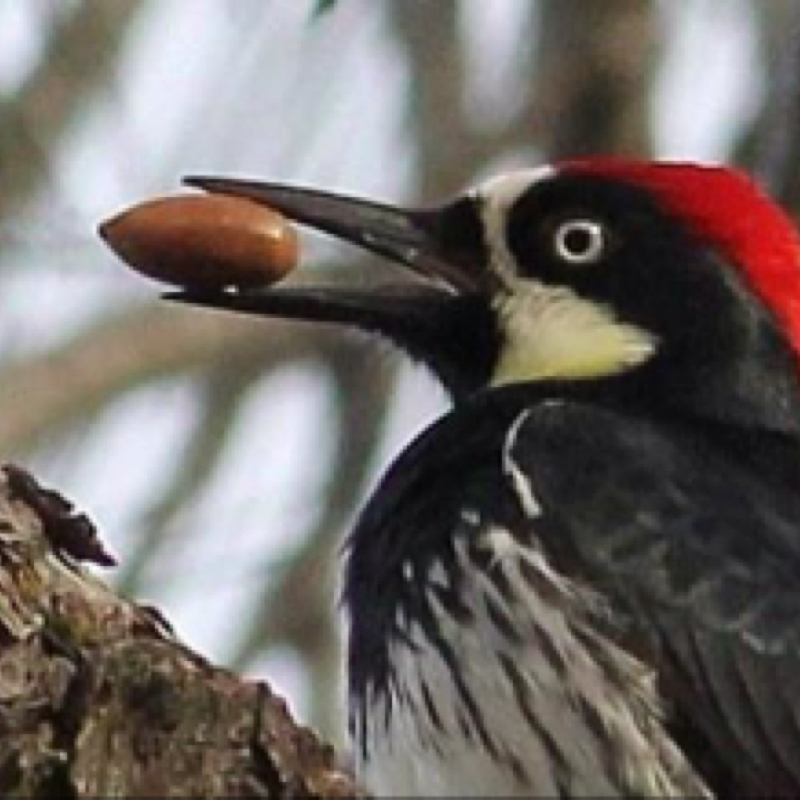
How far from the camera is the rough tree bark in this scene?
3.20 metres

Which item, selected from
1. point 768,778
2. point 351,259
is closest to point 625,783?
point 768,778

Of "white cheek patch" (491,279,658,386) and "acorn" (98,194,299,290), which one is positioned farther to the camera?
"white cheek patch" (491,279,658,386)

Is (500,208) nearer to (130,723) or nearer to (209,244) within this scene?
(209,244)

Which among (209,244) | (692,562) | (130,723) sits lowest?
(692,562)

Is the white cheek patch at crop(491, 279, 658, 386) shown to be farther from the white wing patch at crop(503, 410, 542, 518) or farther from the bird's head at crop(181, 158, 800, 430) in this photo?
the white wing patch at crop(503, 410, 542, 518)

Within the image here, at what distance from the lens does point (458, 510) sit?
4.06m

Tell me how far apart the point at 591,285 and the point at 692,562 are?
614 millimetres

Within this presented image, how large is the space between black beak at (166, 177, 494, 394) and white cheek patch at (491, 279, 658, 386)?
45 millimetres

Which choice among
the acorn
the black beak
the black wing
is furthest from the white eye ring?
the acorn

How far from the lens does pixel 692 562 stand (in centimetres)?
407

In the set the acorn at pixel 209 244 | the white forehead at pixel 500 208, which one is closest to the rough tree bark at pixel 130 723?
the acorn at pixel 209 244

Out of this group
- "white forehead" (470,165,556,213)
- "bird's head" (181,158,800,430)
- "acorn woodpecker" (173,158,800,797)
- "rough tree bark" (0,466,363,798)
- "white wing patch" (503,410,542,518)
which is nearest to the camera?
"rough tree bark" (0,466,363,798)

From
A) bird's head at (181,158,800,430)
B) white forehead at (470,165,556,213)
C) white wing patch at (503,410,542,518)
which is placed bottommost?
white wing patch at (503,410,542,518)

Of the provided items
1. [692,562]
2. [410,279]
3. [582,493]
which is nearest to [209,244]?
[410,279]
